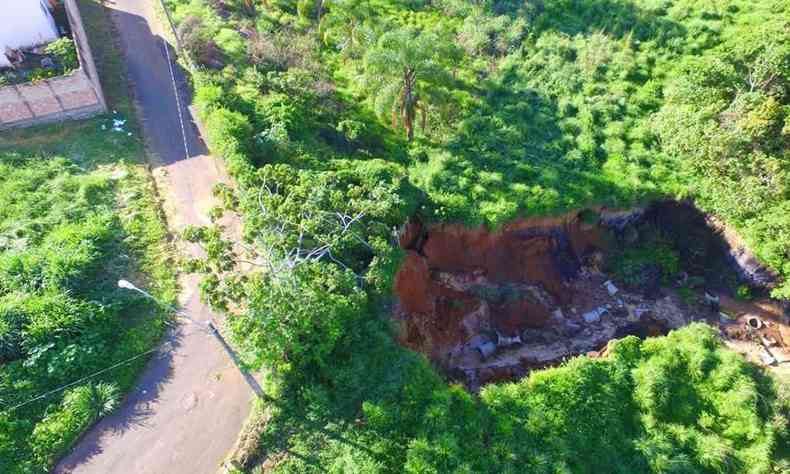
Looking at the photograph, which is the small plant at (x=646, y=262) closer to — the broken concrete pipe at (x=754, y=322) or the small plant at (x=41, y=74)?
the broken concrete pipe at (x=754, y=322)

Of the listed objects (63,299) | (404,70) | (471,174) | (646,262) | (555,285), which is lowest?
(555,285)

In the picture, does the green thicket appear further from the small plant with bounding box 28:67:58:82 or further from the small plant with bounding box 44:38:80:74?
the small plant with bounding box 28:67:58:82

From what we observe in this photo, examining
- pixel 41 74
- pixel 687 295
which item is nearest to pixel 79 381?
pixel 41 74

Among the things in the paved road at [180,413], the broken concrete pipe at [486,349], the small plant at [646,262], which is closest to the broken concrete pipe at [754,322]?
the small plant at [646,262]

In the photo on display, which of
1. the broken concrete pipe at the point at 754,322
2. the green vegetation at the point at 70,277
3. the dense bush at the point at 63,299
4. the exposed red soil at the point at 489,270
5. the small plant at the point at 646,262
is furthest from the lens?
the small plant at the point at 646,262

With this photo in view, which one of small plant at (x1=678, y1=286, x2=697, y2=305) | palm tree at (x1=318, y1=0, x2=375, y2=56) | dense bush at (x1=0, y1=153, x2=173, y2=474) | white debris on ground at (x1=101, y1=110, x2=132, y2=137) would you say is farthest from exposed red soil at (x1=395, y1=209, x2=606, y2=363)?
white debris on ground at (x1=101, y1=110, x2=132, y2=137)

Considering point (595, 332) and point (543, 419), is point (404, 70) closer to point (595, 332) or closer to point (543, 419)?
point (595, 332)

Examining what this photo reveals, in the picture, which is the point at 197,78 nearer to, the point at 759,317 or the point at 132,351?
the point at 132,351
